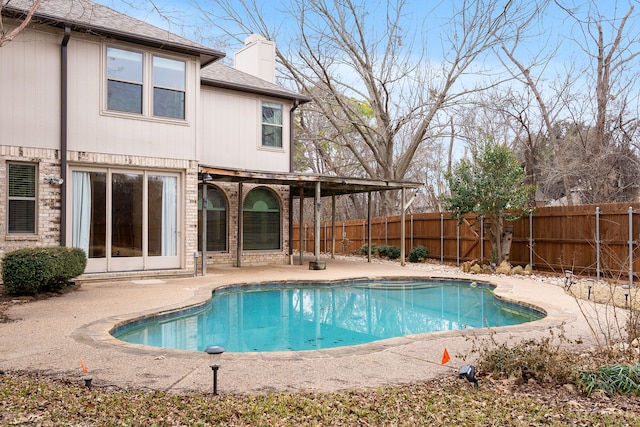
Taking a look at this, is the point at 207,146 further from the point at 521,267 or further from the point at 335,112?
the point at 335,112

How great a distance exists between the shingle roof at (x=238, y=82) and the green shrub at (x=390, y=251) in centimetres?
721

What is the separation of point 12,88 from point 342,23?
47.5ft

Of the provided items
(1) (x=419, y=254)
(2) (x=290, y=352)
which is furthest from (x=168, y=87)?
(1) (x=419, y=254)

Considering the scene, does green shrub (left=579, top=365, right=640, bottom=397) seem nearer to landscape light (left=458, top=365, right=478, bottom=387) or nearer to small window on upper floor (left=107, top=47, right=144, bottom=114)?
landscape light (left=458, top=365, right=478, bottom=387)

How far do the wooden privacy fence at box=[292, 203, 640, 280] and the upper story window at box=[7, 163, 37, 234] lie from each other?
414 inches

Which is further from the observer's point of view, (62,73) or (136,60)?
(136,60)

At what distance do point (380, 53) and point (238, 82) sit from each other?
9.11 metres

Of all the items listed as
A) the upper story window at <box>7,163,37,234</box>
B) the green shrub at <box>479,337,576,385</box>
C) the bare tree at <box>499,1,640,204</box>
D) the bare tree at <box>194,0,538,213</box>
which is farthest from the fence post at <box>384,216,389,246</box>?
the green shrub at <box>479,337,576,385</box>

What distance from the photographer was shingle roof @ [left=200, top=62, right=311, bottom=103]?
1462 centimetres

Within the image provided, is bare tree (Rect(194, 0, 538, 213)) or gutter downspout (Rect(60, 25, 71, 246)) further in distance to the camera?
bare tree (Rect(194, 0, 538, 213))

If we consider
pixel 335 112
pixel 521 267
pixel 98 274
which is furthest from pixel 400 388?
pixel 335 112

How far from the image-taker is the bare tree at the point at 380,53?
2084 cm

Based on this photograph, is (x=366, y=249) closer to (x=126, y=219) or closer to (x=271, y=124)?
(x=271, y=124)

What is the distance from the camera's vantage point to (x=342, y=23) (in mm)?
21641
